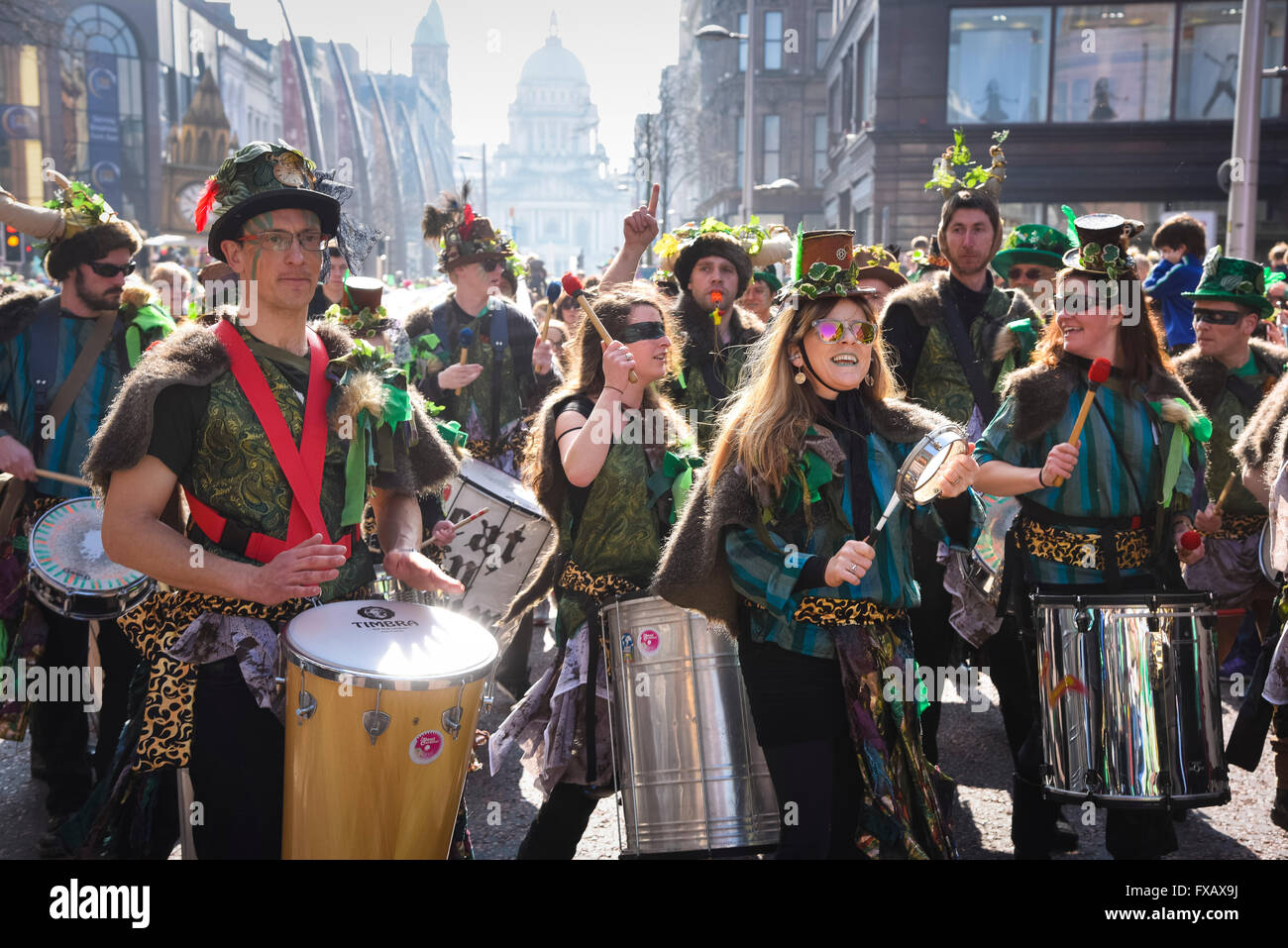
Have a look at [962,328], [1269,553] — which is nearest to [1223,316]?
[962,328]

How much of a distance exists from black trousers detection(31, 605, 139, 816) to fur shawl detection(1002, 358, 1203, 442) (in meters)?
3.48

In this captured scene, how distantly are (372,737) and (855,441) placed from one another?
143 centimetres

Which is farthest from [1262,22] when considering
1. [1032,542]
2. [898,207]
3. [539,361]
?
[898,207]

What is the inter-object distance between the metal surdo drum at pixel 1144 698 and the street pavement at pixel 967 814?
3.42 ft

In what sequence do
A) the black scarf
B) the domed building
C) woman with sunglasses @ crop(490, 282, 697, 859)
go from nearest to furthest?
the black scarf → woman with sunglasses @ crop(490, 282, 697, 859) → the domed building

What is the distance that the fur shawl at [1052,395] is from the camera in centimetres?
416

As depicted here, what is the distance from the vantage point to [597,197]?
175 metres

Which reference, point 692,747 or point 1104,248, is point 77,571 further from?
point 1104,248

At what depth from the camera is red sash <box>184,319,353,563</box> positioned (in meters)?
3.15

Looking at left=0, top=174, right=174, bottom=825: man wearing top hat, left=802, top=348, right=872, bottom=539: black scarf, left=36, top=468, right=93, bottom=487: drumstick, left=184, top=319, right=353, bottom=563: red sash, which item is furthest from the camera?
left=0, top=174, right=174, bottom=825: man wearing top hat

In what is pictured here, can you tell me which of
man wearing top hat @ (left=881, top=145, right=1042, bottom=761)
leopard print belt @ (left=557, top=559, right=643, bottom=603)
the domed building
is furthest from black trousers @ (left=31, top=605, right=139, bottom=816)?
the domed building

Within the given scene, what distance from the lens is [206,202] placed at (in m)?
3.35

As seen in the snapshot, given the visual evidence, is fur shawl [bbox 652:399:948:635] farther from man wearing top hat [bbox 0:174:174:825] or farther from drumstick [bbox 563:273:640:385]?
man wearing top hat [bbox 0:174:174:825]
